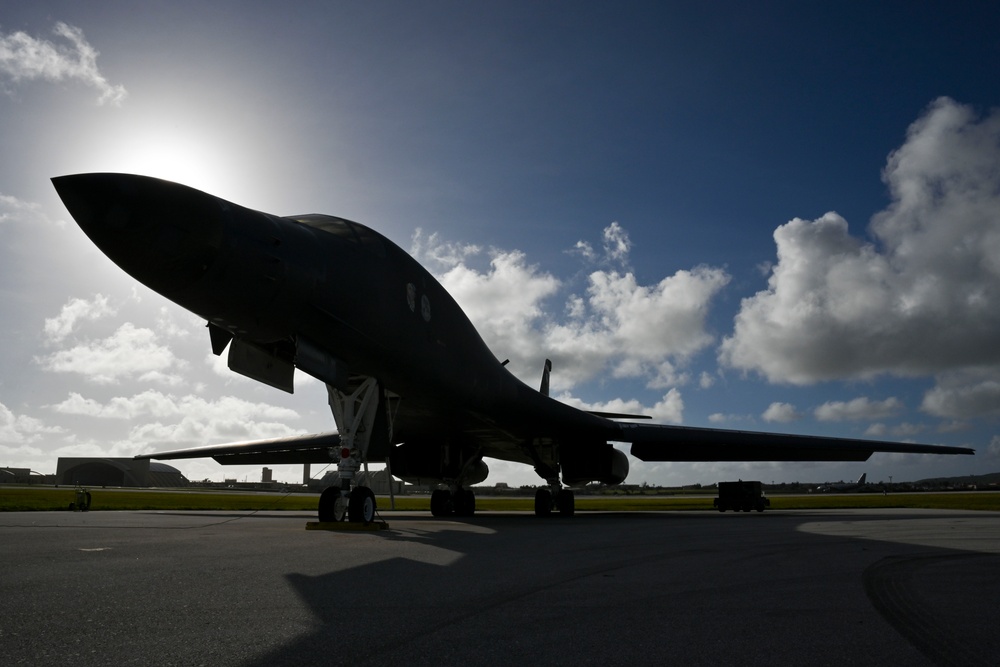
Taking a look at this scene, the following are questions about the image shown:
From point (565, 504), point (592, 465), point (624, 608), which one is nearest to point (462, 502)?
point (565, 504)

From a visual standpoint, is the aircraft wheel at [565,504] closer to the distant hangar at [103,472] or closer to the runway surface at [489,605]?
the runway surface at [489,605]

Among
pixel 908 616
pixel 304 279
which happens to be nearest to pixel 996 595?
pixel 908 616

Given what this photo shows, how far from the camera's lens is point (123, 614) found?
3.44 m

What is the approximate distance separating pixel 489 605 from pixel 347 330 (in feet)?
20.5

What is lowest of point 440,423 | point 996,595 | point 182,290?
point 996,595

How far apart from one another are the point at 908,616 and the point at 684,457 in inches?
750

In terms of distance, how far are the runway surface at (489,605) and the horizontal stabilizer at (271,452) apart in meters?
14.0

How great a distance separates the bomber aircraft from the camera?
6832 millimetres

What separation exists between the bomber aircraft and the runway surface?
289cm

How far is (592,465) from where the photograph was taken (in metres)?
19.3

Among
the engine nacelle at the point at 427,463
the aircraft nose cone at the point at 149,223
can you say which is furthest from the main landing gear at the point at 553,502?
the aircraft nose cone at the point at 149,223

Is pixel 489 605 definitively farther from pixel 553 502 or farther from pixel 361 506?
pixel 553 502

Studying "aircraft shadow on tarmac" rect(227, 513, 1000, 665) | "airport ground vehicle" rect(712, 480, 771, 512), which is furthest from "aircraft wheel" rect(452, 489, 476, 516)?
"airport ground vehicle" rect(712, 480, 771, 512)

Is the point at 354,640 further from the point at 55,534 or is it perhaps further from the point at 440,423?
the point at 440,423
